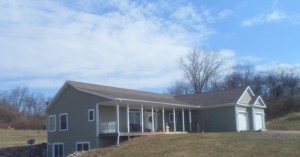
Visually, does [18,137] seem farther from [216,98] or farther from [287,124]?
[287,124]

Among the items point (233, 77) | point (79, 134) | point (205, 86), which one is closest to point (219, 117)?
point (79, 134)

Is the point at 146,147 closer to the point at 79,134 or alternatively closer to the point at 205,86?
the point at 79,134

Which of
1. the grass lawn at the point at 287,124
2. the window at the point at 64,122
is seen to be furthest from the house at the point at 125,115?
the grass lawn at the point at 287,124

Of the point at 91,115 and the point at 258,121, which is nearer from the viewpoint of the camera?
the point at 91,115

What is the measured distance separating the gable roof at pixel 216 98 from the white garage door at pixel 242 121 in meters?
1.73

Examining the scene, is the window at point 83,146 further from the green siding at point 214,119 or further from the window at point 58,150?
the green siding at point 214,119

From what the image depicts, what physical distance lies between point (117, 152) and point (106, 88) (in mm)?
12295

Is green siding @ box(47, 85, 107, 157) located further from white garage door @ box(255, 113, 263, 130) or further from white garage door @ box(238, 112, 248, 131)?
white garage door @ box(255, 113, 263, 130)

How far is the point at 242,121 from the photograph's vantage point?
134 feet

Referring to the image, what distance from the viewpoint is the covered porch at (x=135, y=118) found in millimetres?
32875

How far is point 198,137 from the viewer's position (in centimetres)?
2978

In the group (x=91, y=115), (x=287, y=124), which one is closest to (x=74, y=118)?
(x=91, y=115)

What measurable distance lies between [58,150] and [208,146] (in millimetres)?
16018

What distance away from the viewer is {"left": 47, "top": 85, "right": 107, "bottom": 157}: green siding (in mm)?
33625
